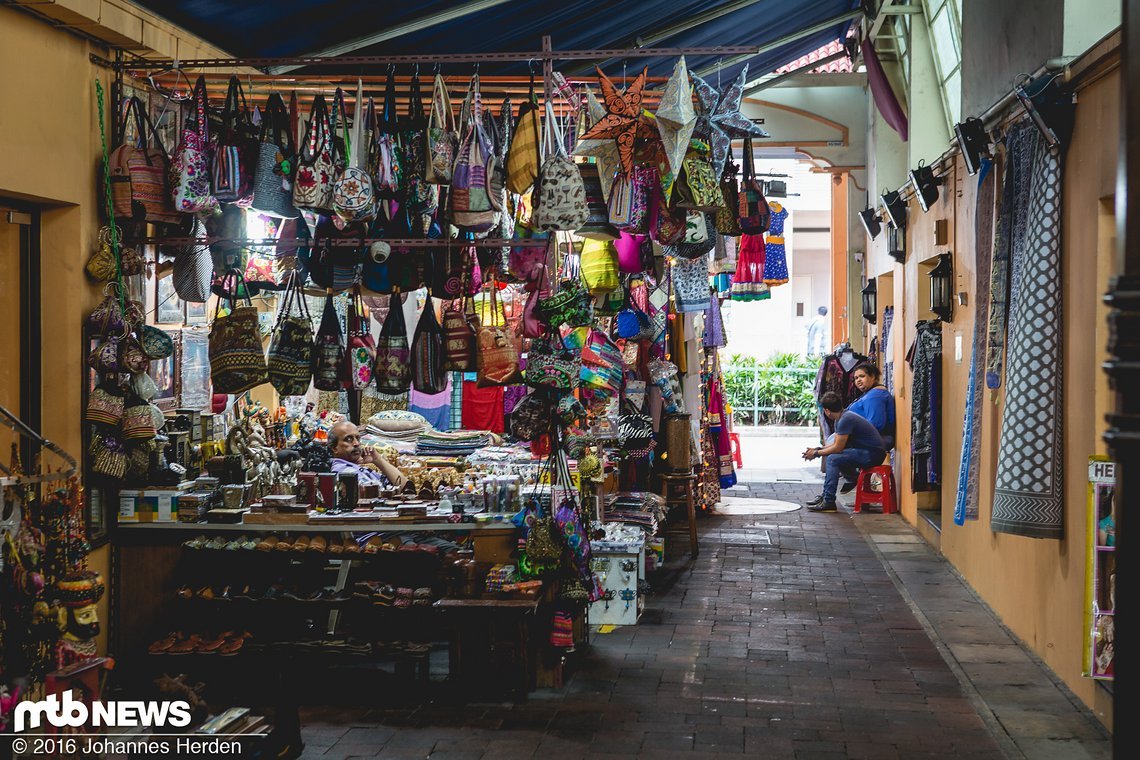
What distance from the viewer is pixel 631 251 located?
6.27 metres

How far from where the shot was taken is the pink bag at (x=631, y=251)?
246 inches

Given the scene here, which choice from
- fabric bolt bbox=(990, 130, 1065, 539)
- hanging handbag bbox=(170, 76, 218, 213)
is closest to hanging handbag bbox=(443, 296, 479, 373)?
hanging handbag bbox=(170, 76, 218, 213)

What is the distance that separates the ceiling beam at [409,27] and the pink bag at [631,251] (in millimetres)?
1582

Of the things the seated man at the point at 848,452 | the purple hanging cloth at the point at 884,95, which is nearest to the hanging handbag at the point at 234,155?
the seated man at the point at 848,452

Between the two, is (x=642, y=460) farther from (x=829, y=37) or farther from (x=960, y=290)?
(x=829, y=37)

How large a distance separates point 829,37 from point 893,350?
4805 mm

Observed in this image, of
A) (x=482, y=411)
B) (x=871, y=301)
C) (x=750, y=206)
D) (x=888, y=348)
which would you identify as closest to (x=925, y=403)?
(x=888, y=348)

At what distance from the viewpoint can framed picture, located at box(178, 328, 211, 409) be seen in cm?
713

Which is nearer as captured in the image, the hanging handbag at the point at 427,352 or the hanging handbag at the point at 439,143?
the hanging handbag at the point at 439,143

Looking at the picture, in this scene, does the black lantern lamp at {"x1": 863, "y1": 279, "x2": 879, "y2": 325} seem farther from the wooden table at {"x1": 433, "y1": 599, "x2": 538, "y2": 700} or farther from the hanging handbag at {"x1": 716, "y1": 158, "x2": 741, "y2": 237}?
the wooden table at {"x1": 433, "y1": 599, "x2": 538, "y2": 700}

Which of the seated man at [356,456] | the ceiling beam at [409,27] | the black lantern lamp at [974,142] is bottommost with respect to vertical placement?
the seated man at [356,456]

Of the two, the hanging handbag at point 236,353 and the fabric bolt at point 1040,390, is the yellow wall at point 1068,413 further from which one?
the hanging handbag at point 236,353

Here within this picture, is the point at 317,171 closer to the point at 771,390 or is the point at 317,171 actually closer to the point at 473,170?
the point at 473,170

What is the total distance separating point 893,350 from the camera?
1238 cm
